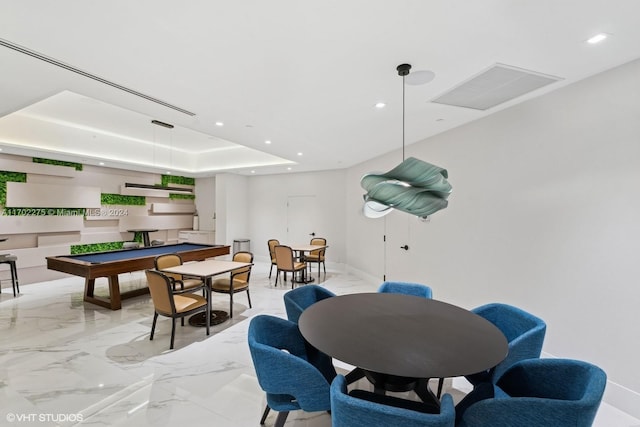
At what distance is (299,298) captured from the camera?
2.86 meters

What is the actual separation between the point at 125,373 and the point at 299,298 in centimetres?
190

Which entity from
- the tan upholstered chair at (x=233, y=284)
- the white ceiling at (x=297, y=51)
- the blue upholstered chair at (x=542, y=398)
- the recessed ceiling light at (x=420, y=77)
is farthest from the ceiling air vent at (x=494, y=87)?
the tan upholstered chair at (x=233, y=284)

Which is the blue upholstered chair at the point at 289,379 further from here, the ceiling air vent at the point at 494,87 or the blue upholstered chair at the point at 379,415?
the ceiling air vent at the point at 494,87

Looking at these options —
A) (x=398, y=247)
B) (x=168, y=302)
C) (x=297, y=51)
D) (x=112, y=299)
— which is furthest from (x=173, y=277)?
(x=398, y=247)

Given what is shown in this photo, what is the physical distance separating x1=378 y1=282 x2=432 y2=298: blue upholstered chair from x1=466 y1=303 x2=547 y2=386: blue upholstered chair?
0.56 meters

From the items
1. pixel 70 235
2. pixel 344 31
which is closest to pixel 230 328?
pixel 344 31

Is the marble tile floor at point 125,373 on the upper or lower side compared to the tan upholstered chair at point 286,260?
lower

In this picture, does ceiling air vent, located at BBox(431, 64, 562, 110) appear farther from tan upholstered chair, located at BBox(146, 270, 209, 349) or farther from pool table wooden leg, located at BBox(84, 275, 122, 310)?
pool table wooden leg, located at BBox(84, 275, 122, 310)

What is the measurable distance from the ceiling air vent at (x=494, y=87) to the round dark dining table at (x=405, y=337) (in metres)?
2.11

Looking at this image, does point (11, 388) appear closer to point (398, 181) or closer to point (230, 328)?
point (230, 328)

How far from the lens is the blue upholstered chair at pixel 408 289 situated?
3055 mm

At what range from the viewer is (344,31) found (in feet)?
6.16

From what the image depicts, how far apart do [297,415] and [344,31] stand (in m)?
2.99

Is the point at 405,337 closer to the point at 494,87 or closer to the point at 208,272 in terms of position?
the point at 494,87
